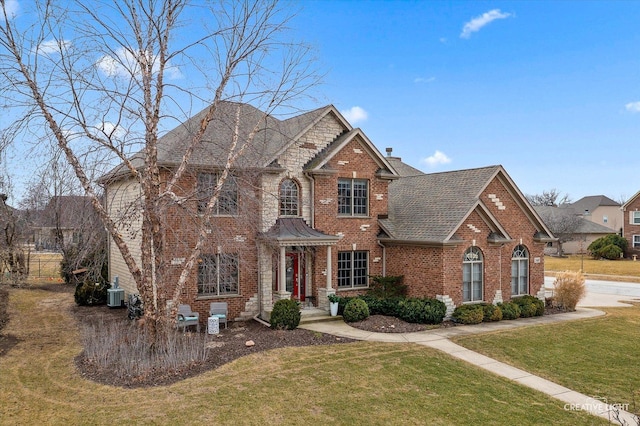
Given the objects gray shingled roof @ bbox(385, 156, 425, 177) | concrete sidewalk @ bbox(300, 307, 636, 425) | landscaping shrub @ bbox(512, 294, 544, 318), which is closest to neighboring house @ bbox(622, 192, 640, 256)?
gray shingled roof @ bbox(385, 156, 425, 177)

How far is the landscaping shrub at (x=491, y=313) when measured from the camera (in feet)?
58.5

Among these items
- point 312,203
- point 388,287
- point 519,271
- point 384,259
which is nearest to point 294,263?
point 312,203

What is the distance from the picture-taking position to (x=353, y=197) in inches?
775

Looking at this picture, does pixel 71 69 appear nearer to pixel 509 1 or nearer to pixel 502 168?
pixel 509 1

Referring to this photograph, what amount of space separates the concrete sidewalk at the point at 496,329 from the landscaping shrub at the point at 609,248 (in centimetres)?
3658

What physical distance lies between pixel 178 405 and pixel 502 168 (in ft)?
55.0

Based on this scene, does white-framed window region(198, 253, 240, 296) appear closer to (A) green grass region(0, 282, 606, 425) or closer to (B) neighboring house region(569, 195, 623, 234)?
(A) green grass region(0, 282, 606, 425)

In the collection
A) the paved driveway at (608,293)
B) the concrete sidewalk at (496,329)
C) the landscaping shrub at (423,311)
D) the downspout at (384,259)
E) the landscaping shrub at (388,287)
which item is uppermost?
the downspout at (384,259)

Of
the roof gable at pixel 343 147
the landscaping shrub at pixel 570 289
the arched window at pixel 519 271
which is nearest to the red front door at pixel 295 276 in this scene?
the roof gable at pixel 343 147

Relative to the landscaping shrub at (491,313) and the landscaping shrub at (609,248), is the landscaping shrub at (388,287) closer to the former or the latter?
the landscaping shrub at (491,313)

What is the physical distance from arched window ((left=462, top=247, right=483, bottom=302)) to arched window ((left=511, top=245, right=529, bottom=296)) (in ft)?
8.66

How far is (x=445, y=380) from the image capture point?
10945 millimetres

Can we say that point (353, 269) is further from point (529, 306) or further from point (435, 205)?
point (529, 306)

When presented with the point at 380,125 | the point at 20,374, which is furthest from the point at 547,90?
the point at 20,374
